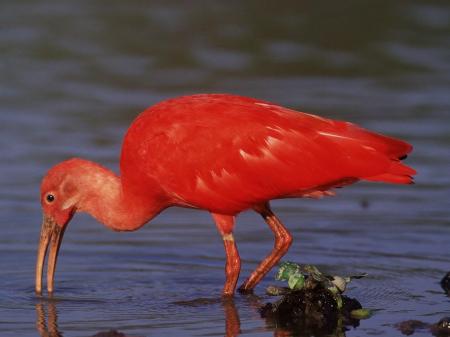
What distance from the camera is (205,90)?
1544 cm

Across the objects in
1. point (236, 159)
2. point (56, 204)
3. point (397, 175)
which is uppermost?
point (236, 159)

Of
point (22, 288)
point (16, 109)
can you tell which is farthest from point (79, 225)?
point (16, 109)

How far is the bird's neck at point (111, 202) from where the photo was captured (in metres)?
9.29

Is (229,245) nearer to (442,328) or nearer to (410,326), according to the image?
(410,326)

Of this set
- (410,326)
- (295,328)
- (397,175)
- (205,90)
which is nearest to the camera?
(410,326)

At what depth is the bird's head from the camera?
9.31 metres

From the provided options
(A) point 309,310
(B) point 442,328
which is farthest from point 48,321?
(B) point 442,328

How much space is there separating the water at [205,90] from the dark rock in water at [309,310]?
0.14 meters

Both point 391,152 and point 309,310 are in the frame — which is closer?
point 309,310

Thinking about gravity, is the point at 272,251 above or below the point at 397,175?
below

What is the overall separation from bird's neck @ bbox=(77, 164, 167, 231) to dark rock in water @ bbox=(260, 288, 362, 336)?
1.51m

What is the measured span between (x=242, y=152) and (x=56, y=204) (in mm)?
1485

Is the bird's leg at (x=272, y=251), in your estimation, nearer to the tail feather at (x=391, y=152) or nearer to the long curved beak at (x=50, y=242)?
the tail feather at (x=391, y=152)

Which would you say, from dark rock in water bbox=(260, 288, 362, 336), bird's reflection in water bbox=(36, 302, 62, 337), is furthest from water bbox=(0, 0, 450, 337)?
dark rock in water bbox=(260, 288, 362, 336)
